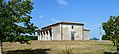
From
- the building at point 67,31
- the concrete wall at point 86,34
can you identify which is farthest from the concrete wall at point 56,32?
the concrete wall at point 86,34

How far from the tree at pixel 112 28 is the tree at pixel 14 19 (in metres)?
8.77

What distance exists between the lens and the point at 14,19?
88.5 feet

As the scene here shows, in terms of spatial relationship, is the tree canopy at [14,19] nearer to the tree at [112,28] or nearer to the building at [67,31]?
the tree at [112,28]

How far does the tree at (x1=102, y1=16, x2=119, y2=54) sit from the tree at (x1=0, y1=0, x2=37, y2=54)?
8.77 metres

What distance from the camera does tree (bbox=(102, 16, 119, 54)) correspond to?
30.8m

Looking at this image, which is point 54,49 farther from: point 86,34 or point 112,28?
point 86,34

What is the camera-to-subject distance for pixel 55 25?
234ft

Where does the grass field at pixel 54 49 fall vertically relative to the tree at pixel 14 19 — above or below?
below

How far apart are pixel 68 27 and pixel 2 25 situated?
44250mm

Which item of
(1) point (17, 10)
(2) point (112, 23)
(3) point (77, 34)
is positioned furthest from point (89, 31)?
(1) point (17, 10)

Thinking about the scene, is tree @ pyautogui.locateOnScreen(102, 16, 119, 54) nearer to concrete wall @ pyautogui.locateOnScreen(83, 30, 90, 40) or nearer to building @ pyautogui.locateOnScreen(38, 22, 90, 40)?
building @ pyautogui.locateOnScreen(38, 22, 90, 40)

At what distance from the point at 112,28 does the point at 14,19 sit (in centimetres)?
1161

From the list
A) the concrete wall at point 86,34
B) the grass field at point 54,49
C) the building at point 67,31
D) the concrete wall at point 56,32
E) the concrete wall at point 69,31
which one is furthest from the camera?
the concrete wall at point 86,34

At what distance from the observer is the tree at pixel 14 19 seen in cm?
2648
